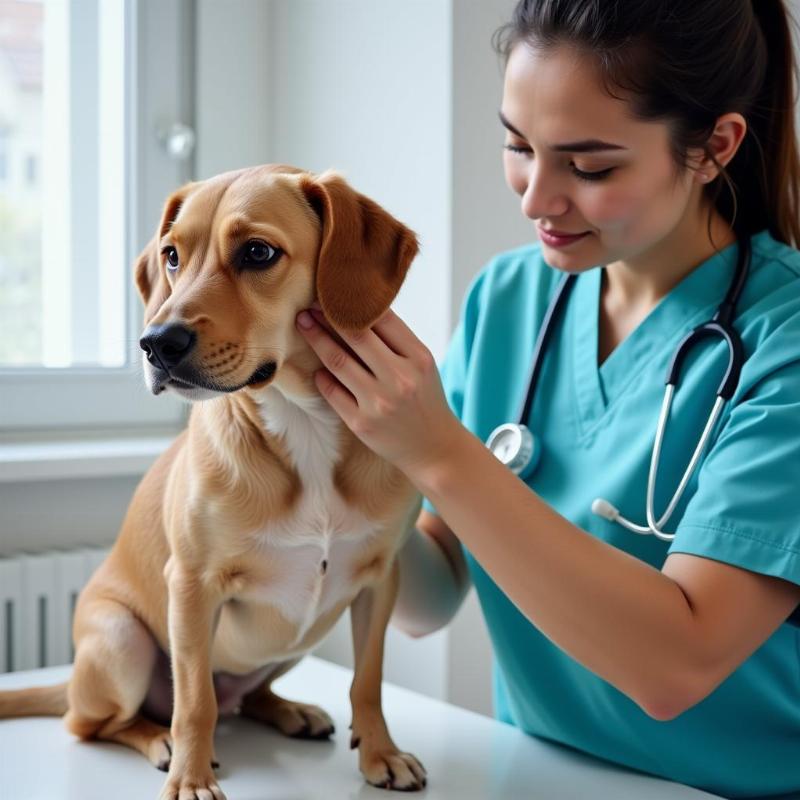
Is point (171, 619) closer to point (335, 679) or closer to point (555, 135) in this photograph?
point (335, 679)

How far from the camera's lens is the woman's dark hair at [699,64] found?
3.35 feet

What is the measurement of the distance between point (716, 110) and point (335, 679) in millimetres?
875

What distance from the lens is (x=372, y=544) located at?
105cm

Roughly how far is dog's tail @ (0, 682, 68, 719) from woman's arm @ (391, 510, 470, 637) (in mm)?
428

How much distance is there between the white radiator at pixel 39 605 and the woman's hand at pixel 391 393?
0.98 meters

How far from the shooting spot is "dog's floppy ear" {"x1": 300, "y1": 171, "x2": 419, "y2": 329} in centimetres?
95

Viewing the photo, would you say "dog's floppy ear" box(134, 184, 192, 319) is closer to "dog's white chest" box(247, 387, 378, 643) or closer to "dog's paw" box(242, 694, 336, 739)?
"dog's white chest" box(247, 387, 378, 643)

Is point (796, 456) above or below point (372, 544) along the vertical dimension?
above

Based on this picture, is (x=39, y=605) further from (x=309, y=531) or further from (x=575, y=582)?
(x=575, y=582)

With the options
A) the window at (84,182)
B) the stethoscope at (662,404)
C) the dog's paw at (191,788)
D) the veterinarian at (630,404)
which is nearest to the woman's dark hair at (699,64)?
the veterinarian at (630,404)

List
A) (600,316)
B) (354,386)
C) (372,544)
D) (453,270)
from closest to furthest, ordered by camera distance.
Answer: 1. (354,386)
2. (372,544)
3. (600,316)
4. (453,270)

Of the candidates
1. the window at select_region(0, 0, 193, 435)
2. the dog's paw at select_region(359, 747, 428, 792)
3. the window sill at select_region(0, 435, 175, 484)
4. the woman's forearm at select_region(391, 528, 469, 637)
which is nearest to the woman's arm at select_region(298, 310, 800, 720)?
the dog's paw at select_region(359, 747, 428, 792)

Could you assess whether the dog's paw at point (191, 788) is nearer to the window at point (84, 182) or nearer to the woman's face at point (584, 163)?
the woman's face at point (584, 163)

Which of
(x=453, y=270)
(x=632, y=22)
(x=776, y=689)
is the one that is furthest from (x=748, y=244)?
(x=453, y=270)
